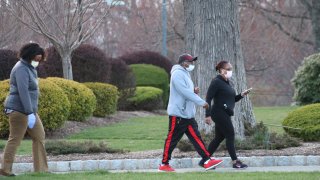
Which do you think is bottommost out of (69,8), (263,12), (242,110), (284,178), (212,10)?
(284,178)

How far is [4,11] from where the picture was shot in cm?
2311

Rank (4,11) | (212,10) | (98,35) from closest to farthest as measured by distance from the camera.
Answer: (212,10) → (4,11) → (98,35)

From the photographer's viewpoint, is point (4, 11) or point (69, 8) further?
point (4, 11)

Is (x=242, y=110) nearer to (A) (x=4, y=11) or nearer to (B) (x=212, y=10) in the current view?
(B) (x=212, y=10)

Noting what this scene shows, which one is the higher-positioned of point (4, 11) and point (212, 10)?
point (4, 11)

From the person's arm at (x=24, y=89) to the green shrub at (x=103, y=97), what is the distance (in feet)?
40.5

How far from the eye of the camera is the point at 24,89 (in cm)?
1053

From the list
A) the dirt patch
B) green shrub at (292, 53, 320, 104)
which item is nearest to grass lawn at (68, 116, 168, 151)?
the dirt patch

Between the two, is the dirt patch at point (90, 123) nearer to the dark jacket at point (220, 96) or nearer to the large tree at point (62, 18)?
the large tree at point (62, 18)

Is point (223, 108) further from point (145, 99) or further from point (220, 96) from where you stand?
point (145, 99)

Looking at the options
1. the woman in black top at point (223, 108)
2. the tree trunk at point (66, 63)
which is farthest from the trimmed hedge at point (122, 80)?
the woman in black top at point (223, 108)

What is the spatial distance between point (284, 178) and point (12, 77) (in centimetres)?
415

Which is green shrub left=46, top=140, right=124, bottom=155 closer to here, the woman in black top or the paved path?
the paved path

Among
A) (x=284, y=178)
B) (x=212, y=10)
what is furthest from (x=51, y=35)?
(x=284, y=178)
